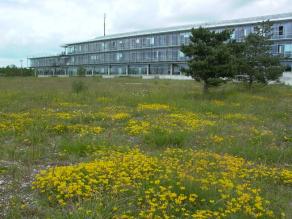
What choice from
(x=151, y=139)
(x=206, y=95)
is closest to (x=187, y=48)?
(x=206, y=95)

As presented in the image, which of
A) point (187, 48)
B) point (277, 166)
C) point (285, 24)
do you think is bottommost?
point (277, 166)

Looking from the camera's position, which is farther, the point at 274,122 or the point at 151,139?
the point at 274,122

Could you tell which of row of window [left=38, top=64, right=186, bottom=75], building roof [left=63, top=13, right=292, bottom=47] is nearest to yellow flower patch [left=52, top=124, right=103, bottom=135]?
building roof [left=63, top=13, right=292, bottom=47]

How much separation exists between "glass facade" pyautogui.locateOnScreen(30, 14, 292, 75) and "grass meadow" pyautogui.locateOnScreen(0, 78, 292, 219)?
54372 mm

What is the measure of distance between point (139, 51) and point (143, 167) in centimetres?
8336

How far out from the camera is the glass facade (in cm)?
6720

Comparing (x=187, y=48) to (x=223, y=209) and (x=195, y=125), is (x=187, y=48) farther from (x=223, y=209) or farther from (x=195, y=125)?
(x=223, y=209)

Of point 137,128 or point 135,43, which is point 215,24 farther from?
point 137,128

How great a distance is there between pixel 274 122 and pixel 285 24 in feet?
173

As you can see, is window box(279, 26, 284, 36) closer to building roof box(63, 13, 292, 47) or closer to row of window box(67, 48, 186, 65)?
building roof box(63, 13, 292, 47)

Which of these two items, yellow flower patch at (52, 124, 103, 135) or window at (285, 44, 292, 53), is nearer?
yellow flower patch at (52, 124, 103, 135)

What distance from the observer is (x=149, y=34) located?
285ft

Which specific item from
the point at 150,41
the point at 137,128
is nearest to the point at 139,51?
the point at 150,41

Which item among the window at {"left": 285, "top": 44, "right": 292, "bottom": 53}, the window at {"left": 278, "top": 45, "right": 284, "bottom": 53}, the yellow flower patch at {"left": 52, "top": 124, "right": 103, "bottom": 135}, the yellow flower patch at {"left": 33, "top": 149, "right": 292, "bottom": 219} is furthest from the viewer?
the window at {"left": 278, "top": 45, "right": 284, "bottom": 53}
